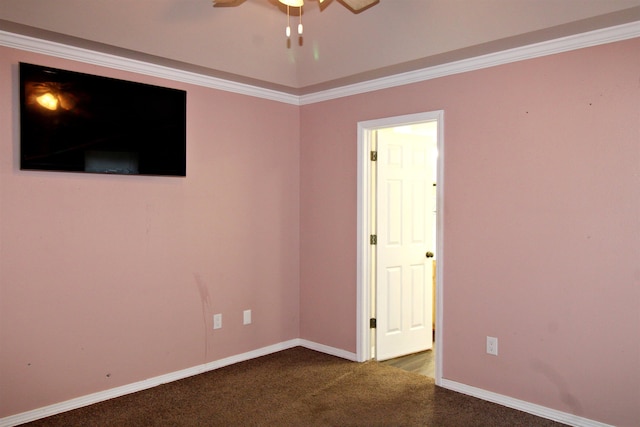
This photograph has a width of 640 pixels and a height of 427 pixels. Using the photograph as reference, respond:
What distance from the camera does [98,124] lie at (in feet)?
10.5

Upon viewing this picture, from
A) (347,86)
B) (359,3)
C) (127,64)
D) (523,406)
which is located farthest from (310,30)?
(523,406)

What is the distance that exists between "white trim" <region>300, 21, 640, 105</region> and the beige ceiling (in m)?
0.06

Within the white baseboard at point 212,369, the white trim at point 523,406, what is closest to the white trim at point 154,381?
the white baseboard at point 212,369

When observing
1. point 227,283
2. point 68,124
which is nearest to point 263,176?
point 227,283

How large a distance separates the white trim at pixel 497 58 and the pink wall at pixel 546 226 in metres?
0.05

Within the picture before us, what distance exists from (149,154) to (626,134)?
3.09 meters

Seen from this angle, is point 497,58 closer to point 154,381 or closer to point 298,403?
point 298,403

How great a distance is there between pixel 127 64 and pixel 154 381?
2327mm

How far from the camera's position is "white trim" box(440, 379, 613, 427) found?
9.53 feet

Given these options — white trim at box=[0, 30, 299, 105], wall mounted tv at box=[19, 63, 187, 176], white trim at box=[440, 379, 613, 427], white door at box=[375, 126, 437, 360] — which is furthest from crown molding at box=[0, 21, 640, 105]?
white trim at box=[440, 379, 613, 427]

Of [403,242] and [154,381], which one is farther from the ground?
[403,242]

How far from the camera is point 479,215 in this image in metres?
3.35

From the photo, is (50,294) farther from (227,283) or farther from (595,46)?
(595,46)

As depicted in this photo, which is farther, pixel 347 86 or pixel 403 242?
pixel 403 242
